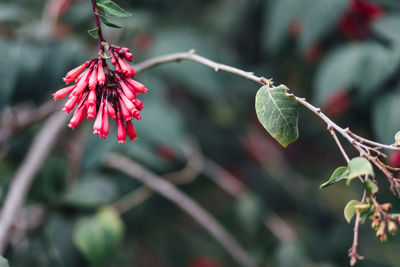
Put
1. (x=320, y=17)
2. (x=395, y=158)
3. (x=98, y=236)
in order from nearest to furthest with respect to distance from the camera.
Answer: (x=395, y=158) < (x=98, y=236) < (x=320, y=17)

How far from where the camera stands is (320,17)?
128 centimetres

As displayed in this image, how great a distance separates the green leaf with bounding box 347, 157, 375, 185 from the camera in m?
0.53

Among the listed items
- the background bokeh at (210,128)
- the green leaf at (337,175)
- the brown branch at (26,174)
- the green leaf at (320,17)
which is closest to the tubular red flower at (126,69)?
the green leaf at (337,175)

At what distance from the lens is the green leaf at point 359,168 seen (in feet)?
1.74

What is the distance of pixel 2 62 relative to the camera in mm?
1160

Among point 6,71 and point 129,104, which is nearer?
point 129,104

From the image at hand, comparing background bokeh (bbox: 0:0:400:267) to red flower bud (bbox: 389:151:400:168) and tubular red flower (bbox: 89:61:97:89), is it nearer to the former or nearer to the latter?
red flower bud (bbox: 389:151:400:168)

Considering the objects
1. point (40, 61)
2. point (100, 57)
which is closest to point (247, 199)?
point (40, 61)

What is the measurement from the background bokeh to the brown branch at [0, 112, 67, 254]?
0.30 feet

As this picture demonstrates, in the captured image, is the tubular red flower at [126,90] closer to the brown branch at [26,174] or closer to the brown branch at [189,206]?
the brown branch at [26,174]

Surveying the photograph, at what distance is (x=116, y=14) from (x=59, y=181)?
83 centimetres

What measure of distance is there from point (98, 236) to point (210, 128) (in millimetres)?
1198

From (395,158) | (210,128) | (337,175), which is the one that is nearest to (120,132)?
(337,175)

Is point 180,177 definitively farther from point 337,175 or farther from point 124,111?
point 337,175
